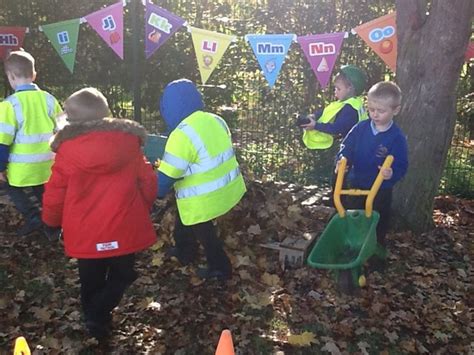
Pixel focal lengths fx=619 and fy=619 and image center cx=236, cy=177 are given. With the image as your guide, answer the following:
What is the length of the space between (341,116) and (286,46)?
5.30ft

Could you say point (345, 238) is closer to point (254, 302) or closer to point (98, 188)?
point (254, 302)

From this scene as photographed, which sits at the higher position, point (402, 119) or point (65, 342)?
point (402, 119)

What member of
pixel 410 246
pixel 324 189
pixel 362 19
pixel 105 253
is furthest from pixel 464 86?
pixel 105 253

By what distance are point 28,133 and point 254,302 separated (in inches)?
101

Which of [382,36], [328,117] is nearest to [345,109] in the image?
[328,117]

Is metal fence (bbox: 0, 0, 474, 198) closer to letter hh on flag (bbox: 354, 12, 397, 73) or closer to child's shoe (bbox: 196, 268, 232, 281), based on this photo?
letter hh on flag (bbox: 354, 12, 397, 73)

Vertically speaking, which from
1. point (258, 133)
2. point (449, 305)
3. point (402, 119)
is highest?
point (402, 119)

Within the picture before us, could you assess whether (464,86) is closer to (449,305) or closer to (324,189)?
(324,189)

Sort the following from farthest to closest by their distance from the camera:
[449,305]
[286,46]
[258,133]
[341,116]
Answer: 1. [258,133]
2. [286,46]
3. [341,116]
4. [449,305]

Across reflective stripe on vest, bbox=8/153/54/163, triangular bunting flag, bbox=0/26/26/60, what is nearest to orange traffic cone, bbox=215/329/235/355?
reflective stripe on vest, bbox=8/153/54/163

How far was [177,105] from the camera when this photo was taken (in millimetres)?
4676

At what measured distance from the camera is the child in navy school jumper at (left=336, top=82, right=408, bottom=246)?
4930mm

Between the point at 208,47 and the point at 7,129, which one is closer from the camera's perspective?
the point at 7,129

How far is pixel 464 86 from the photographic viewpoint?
956 centimetres
